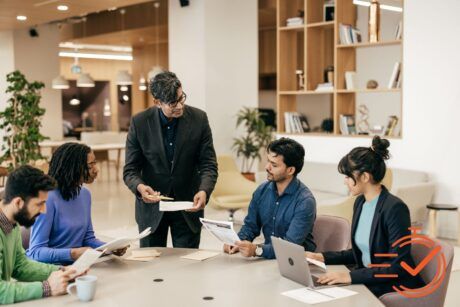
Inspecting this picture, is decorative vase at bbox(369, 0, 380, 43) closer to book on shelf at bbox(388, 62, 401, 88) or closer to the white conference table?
book on shelf at bbox(388, 62, 401, 88)

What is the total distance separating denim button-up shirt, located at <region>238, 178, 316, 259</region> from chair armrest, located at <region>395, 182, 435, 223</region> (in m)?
3.30

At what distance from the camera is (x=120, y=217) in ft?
29.0

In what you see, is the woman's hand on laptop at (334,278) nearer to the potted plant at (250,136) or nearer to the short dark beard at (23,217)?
the short dark beard at (23,217)

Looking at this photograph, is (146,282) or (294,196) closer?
(146,282)

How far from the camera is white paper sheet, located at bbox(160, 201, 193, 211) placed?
3428mm

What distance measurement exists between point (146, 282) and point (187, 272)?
23 cm

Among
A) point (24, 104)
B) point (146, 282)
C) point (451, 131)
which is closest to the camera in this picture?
point (146, 282)

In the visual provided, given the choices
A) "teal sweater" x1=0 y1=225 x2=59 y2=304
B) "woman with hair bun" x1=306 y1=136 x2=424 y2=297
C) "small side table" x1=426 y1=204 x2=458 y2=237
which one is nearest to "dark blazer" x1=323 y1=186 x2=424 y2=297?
"woman with hair bun" x1=306 y1=136 x2=424 y2=297

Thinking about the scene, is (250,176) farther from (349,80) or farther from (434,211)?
(434,211)

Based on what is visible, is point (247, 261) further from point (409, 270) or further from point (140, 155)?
point (140, 155)

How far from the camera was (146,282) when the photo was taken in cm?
269

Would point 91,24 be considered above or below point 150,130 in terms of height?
above

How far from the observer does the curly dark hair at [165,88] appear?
350cm

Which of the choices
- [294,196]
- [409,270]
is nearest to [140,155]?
[294,196]
